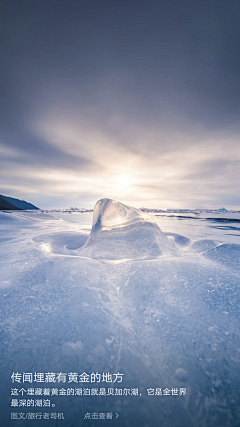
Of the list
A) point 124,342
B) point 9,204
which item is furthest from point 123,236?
point 9,204

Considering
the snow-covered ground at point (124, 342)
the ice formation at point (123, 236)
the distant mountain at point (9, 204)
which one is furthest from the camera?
the distant mountain at point (9, 204)

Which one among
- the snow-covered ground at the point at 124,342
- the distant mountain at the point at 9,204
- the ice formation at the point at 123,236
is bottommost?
the snow-covered ground at the point at 124,342

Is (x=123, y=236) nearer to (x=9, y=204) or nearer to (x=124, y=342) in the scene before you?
(x=124, y=342)

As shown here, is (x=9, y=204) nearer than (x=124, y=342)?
No

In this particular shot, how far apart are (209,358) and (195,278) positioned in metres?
0.93

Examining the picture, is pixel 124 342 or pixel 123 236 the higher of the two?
pixel 123 236

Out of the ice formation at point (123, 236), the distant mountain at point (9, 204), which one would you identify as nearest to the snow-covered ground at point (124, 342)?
the ice formation at point (123, 236)

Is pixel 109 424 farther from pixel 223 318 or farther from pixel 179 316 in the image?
pixel 223 318

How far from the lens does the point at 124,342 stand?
1.37 m

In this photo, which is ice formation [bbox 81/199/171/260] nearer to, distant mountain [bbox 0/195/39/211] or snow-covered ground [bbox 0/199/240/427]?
snow-covered ground [bbox 0/199/240/427]

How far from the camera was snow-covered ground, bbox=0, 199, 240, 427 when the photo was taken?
1.03m

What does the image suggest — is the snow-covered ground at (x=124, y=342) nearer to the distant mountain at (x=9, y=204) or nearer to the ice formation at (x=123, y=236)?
the ice formation at (x=123, y=236)

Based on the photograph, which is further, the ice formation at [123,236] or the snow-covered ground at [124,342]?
the ice formation at [123,236]

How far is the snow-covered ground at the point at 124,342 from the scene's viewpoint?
1034 millimetres
